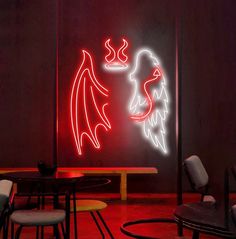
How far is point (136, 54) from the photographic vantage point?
24.2ft

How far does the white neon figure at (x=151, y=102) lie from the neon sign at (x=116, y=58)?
0.65 ft

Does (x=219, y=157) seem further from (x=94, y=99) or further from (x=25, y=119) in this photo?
(x=25, y=119)

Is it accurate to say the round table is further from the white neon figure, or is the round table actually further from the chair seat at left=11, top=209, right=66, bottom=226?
the white neon figure

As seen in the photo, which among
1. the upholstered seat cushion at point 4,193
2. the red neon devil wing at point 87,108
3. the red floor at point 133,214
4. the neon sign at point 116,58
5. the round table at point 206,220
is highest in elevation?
the neon sign at point 116,58

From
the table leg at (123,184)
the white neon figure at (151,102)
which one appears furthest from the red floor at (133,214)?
the white neon figure at (151,102)

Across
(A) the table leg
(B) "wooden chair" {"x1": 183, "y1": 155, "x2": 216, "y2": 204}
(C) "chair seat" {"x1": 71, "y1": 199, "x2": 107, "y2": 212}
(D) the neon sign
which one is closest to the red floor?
(A) the table leg

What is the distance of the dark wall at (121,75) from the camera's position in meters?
7.33

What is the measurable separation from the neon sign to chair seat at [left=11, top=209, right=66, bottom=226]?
14.6 ft

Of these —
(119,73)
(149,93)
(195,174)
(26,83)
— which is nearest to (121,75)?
(119,73)

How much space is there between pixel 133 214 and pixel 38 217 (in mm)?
2798

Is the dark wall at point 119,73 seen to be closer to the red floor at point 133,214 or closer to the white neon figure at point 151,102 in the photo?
the white neon figure at point 151,102

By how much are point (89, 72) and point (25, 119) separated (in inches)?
53.8

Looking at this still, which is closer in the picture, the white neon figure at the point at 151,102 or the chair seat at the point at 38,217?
the chair seat at the point at 38,217

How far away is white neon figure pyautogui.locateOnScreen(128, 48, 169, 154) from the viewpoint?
7.20 m
